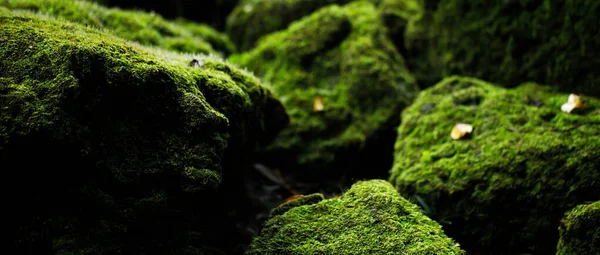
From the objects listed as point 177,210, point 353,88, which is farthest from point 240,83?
point 353,88

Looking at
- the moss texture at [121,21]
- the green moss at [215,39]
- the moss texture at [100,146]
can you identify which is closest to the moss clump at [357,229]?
the moss texture at [100,146]

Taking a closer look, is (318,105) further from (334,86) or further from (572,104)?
(572,104)

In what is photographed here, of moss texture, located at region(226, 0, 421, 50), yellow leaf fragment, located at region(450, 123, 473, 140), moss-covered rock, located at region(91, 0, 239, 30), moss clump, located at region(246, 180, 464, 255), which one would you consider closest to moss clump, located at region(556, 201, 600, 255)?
moss clump, located at region(246, 180, 464, 255)

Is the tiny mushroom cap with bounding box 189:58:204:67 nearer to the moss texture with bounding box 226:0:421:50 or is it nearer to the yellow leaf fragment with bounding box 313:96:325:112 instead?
the yellow leaf fragment with bounding box 313:96:325:112

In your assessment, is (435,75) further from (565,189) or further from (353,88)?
(565,189)

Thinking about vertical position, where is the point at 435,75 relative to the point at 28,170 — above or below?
above

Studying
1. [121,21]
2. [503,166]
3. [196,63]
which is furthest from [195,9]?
[503,166]
